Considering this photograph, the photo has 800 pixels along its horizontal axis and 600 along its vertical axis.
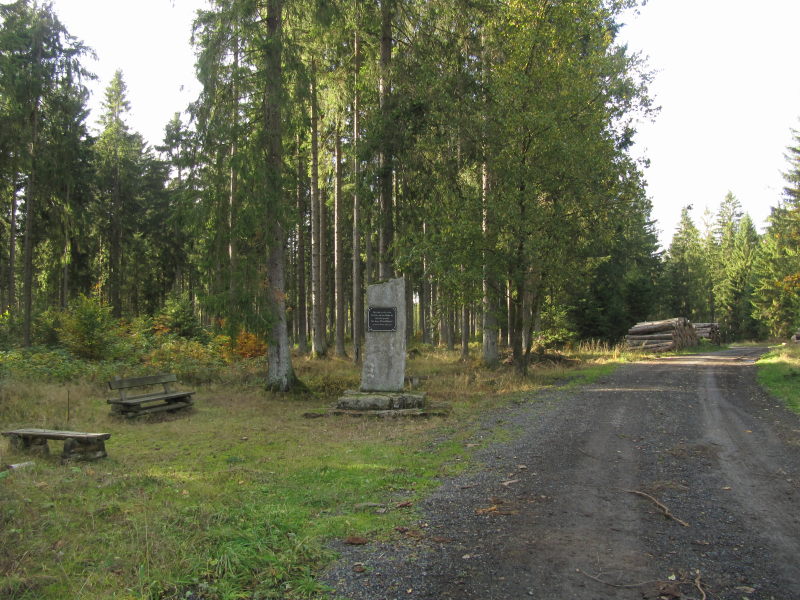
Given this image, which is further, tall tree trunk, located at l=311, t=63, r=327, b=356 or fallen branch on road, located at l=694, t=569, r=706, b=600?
tall tree trunk, located at l=311, t=63, r=327, b=356

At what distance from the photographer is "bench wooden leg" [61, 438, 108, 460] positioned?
7.52 m

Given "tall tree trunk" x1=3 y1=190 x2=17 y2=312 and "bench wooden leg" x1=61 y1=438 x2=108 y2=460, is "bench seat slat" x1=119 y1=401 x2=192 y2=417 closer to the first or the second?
"bench wooden leg" x1=61 y1=438 x2=108 y2=460

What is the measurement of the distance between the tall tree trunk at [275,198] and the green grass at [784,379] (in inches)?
445

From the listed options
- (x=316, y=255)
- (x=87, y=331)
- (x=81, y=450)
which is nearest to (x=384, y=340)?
(x=81, y=450)

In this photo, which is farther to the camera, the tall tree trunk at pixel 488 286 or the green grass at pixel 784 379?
the tall tree trunk at pixel 488 286

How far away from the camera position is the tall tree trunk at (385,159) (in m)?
15.3

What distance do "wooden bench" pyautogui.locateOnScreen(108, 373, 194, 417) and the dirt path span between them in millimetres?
7532

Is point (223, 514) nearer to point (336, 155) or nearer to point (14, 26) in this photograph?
point (336, 155)

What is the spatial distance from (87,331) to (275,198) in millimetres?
9729

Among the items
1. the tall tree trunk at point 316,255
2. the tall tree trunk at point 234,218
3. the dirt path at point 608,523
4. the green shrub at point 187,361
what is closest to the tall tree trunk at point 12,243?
the green shrub at point 187,361

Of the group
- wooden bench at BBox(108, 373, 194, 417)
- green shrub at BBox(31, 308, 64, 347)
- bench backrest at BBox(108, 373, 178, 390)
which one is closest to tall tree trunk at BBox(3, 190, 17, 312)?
green shrub at BBox(31, 308, 64, 347)

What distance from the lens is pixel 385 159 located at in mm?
15602

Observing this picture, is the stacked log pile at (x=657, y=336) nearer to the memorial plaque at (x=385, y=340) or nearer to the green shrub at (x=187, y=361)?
the memorial plaque at (x=385, y=340)

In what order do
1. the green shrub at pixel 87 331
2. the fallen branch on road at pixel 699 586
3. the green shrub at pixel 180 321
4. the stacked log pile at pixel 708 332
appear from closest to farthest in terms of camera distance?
the fallen branch on road at pixel 699 586, the green shrub at pixel 87 331, the green shrub at pixel 180 321, the stacked log pile at pixel 708 332
